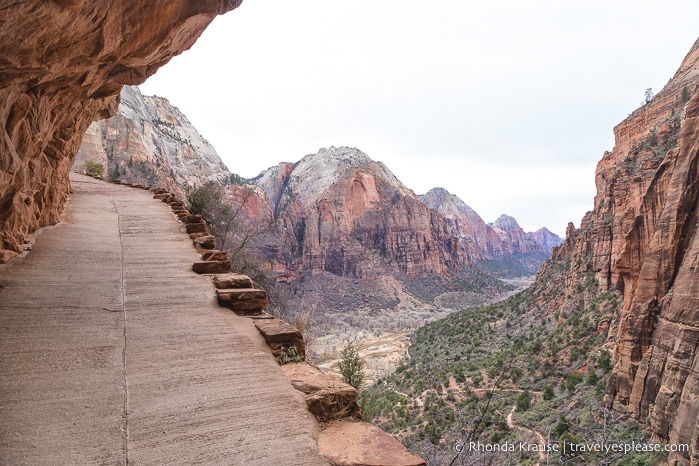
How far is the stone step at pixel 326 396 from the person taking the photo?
309cm

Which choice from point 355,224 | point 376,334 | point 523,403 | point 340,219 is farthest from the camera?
point 355,224

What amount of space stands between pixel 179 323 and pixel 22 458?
215 centimetres

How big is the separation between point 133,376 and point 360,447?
1988 mm

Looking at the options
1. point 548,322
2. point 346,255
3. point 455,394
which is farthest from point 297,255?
point 455,394

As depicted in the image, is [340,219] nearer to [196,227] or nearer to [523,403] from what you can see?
[523,403]

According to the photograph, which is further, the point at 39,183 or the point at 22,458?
the point at 39,183

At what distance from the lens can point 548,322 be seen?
3619 cm

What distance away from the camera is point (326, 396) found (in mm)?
3158

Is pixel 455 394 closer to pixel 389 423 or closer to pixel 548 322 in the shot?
pixel 389 423

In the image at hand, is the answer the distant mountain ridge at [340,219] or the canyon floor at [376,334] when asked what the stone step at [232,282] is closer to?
the canyon floor at [376,334]

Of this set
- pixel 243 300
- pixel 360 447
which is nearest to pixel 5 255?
pixel 243 300

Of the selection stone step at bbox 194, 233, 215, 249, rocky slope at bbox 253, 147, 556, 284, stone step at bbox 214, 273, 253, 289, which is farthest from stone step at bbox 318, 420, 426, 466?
rocky slope at bbox 253, 147, 556, 284

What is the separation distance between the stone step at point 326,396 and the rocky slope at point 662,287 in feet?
56.5

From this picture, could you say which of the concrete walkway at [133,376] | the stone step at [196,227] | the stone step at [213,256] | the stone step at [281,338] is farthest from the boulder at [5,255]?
the stone step at [281,338]
